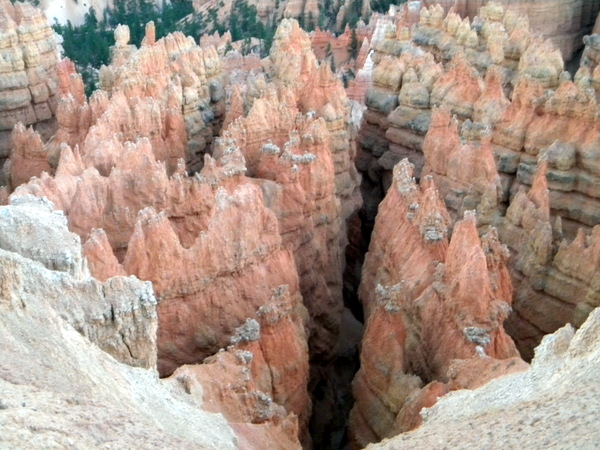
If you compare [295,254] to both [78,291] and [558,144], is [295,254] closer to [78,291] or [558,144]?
[558,144]

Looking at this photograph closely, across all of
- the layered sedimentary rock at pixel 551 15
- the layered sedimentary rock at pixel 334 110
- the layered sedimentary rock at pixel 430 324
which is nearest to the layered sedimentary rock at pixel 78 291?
the layered sedimentary rock at pixel 430 324

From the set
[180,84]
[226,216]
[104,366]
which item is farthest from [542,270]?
[180,84]

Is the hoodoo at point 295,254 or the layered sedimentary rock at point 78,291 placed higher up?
the layered sedimentary rock at point 78,291

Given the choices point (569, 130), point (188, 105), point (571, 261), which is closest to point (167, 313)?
point (571, 261)

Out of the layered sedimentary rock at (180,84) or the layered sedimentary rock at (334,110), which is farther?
the layered sedimentary rock at (180,84)

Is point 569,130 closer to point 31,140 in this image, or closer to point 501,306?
point 501,306

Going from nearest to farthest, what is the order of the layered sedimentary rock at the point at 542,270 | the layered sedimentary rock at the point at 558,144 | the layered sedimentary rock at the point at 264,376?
the layered sedimentary rock at the point at 264,376 → the layered sedimentary rock at the point at 542,270 → the layered sedimentary rock at the point at 558,144

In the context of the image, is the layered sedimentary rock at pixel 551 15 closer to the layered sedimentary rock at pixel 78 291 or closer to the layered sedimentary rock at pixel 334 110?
the layered sedimentary rock at pixel 334 110
